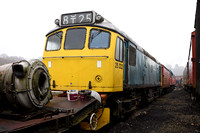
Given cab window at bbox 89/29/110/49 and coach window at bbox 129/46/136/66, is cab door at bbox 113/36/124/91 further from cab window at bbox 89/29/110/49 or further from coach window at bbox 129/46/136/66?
coach window at bbox 129/46/136/66

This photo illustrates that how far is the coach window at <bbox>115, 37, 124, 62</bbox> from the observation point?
19.1 ft

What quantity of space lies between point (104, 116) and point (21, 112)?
2.65m

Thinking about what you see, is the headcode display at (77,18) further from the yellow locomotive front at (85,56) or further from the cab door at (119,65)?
the cab door at (119,65)

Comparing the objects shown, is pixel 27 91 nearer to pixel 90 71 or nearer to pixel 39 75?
pixel 39 75

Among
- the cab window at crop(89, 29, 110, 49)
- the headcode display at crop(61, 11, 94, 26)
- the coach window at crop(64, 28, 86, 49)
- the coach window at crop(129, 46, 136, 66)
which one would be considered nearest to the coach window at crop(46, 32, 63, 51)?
the coach window at crop(64, 28, 86, 49)

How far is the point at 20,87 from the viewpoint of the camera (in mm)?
2975

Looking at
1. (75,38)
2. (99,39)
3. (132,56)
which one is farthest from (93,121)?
(132,56)

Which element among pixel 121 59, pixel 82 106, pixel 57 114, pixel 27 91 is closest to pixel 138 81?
pixel 121 59

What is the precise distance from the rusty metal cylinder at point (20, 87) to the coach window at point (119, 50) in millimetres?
3011

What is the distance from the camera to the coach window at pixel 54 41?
6.06 metres

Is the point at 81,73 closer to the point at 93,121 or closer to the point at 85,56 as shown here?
the point at 85,56

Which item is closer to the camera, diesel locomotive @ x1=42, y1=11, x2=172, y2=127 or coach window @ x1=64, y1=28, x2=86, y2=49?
diesel locomotive @ x1=42, y1=11, x2=172, y2=127

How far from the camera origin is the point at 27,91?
3.03 m

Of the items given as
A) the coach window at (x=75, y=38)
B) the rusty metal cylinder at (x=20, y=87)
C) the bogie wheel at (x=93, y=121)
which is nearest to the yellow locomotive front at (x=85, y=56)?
the coach window at (x=75, y=38)
